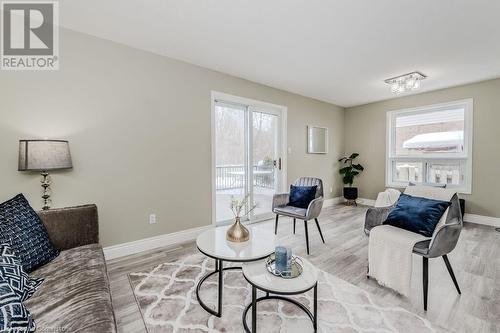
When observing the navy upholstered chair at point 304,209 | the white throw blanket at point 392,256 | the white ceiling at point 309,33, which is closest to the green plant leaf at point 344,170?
the white ceiling at point 309,33

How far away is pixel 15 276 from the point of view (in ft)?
3.93

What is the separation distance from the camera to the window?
4.09 meters

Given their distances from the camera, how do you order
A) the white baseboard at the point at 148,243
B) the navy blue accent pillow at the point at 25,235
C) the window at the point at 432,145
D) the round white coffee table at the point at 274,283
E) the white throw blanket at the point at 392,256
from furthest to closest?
the window at the point at 432,145 < the white baseboard at the point at 148,243 < the white throw blanket at the point at 392,256 < the navy blue accent pillow at the point at 25,235 < the round white coffee table at the point at 274,283

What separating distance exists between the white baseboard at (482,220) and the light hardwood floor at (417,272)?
259 millimetres

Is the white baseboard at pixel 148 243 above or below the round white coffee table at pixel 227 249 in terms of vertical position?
below

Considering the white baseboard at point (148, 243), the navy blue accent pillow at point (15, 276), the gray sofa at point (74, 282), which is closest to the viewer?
the gray sofa at point (74, 282)

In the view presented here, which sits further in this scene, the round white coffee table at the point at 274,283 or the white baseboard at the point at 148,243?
the white baseboard at the point at 148,243

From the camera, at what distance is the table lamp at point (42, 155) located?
6.05 ft

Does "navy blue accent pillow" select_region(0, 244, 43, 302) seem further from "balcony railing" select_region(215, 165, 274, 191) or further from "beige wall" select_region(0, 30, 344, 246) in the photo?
"balcony railing" select_region(215, 165, 274, 191)

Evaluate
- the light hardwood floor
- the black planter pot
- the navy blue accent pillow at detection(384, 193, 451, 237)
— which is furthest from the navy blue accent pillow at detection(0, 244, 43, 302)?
the black planter pot

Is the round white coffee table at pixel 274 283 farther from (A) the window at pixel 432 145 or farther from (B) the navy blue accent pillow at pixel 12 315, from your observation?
Answer: (A) the window at pixel 432 145

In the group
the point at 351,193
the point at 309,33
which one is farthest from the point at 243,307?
the point at 351,193

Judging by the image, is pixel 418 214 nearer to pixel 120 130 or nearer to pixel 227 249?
pixel 227 249

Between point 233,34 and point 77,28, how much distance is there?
1610 mm
